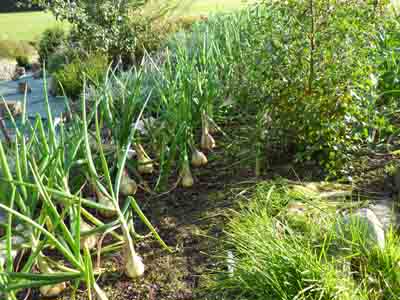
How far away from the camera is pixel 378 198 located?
216 cm

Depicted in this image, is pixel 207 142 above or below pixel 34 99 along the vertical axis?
above

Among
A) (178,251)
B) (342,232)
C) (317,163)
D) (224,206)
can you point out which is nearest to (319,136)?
(317,163)

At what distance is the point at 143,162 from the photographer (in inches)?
95.9

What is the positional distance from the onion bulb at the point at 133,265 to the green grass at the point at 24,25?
13235mm

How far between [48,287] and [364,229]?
1189mm

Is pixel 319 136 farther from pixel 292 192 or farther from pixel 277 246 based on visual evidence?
pixel 277 246

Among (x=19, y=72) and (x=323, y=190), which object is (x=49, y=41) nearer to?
(x=19, y=72)

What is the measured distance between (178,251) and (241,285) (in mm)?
453

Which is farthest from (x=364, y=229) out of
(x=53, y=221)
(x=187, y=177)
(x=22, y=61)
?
(x=22, y=61)

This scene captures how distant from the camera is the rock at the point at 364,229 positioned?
5.28 feet

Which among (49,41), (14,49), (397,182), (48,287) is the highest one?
(49,41)

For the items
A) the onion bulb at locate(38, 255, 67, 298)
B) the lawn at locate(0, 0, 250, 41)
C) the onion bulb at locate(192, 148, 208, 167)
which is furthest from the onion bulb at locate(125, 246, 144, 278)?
the lawn at locate(0, 0, 250, 41)

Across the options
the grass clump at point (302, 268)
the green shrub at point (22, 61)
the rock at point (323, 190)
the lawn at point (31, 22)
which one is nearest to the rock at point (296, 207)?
the rock at point (323, 190)

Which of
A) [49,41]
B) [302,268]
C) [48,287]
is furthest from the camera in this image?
[49,41]
